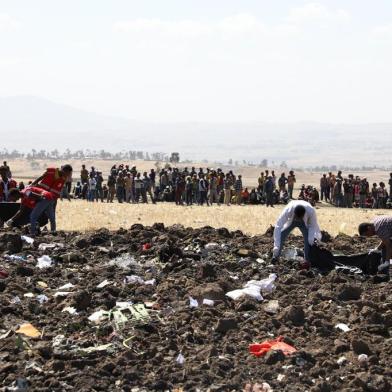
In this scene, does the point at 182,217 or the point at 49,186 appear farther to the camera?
the point at 182,217

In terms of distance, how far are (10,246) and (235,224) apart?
422 inches

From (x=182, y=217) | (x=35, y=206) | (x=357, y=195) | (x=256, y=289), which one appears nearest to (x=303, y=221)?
(x=256, y=289)

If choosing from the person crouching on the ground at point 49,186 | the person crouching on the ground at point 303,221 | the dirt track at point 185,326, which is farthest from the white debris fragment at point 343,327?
the person crouching on the ground at point 49,186

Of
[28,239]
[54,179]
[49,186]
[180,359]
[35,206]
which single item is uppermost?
[54,179]

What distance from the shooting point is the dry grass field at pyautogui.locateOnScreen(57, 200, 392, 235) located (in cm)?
2342

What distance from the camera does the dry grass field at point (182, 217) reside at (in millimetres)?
23422

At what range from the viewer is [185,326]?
981 centimetres

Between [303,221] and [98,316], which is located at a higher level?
[303,221]

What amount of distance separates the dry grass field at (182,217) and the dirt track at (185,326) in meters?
8.41

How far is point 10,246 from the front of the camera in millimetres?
14609

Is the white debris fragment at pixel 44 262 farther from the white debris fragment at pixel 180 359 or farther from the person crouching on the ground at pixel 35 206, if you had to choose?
the white debris fragment at pixel 180 359

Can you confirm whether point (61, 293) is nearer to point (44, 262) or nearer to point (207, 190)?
point (44, 262)

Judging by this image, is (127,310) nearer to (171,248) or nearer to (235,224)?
(171,248)

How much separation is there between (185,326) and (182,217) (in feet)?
56.3
